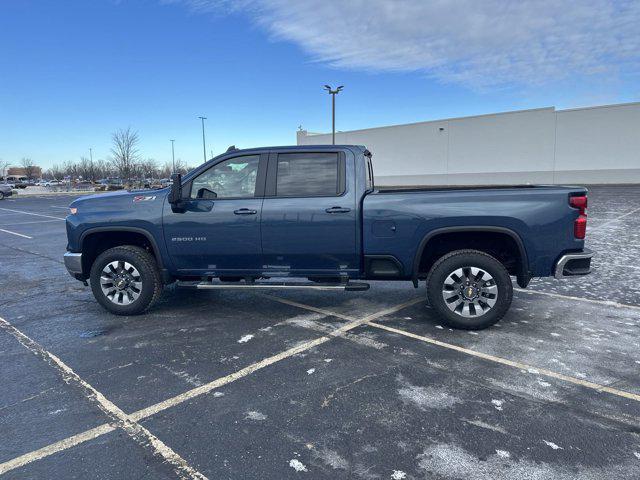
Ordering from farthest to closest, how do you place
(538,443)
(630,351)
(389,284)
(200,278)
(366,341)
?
(389,284), (200,278), (366,341), (630,351), (538,443)

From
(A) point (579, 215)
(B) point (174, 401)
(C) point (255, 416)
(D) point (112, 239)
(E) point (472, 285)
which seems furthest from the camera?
(D) point (112, 239)

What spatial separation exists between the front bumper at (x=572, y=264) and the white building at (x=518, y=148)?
41093 millimetres

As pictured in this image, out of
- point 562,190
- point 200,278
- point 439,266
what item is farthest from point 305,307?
point 562,190

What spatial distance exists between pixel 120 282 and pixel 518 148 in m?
44.2

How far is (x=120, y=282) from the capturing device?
17.4ft

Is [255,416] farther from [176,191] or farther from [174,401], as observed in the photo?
[176,191]

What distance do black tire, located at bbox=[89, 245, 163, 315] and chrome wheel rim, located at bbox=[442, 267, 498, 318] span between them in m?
3.39

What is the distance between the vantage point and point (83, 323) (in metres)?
5.20

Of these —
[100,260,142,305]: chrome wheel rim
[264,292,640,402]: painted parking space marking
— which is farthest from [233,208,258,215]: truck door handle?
[264,292,640,402]: painted parking space marking

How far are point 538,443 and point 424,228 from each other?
2415 mm

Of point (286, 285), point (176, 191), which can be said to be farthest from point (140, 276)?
point (286, 285)

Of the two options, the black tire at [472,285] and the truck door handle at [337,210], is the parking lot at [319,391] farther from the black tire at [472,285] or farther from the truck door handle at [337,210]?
the truck door handle at [337,210]

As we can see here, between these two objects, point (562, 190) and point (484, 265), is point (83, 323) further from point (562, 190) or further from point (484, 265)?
point (562, 190)

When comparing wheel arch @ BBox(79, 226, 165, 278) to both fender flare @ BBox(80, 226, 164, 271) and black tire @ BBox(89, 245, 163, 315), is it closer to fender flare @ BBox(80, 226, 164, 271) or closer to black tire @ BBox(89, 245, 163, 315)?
fender flare @ BBox(80, 226, 164, 271)
